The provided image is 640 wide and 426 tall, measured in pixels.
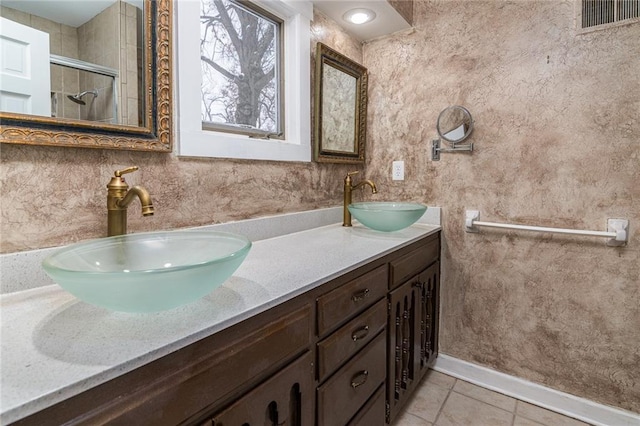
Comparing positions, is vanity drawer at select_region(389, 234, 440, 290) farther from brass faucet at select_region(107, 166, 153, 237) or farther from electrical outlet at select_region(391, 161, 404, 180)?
brass faucet at select_region(107, 166, 153, 237)

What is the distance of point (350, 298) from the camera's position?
1052 millimetres

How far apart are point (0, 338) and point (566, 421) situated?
210 cm

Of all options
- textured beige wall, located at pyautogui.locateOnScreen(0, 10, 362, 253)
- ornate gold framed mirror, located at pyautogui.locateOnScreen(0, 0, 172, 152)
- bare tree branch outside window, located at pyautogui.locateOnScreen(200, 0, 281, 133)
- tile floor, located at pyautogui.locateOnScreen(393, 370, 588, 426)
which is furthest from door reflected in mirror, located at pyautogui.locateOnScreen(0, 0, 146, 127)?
tile floor, located at pyautogui.locateOnScreen(393, 370, 588, 426)

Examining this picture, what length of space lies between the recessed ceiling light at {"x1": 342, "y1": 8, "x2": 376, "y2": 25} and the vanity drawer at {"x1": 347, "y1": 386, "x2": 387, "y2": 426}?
1798 millimetres

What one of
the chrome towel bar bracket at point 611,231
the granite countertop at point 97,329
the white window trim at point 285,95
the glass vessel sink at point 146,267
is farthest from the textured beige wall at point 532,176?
the glass vessel sink at point 146,267

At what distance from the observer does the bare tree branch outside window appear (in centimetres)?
130

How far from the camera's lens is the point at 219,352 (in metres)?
0.64

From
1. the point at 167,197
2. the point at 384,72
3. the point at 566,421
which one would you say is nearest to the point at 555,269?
the point at 566,421

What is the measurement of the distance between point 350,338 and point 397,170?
4.05 feet

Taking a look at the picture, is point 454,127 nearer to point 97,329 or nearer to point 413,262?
point 413,262

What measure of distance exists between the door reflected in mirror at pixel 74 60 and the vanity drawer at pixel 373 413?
1.21 metres

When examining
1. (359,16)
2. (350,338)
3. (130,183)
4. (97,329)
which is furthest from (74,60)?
(359,16)

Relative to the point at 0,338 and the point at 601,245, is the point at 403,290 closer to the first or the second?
the point at 601,245

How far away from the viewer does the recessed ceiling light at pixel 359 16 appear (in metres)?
1.72
